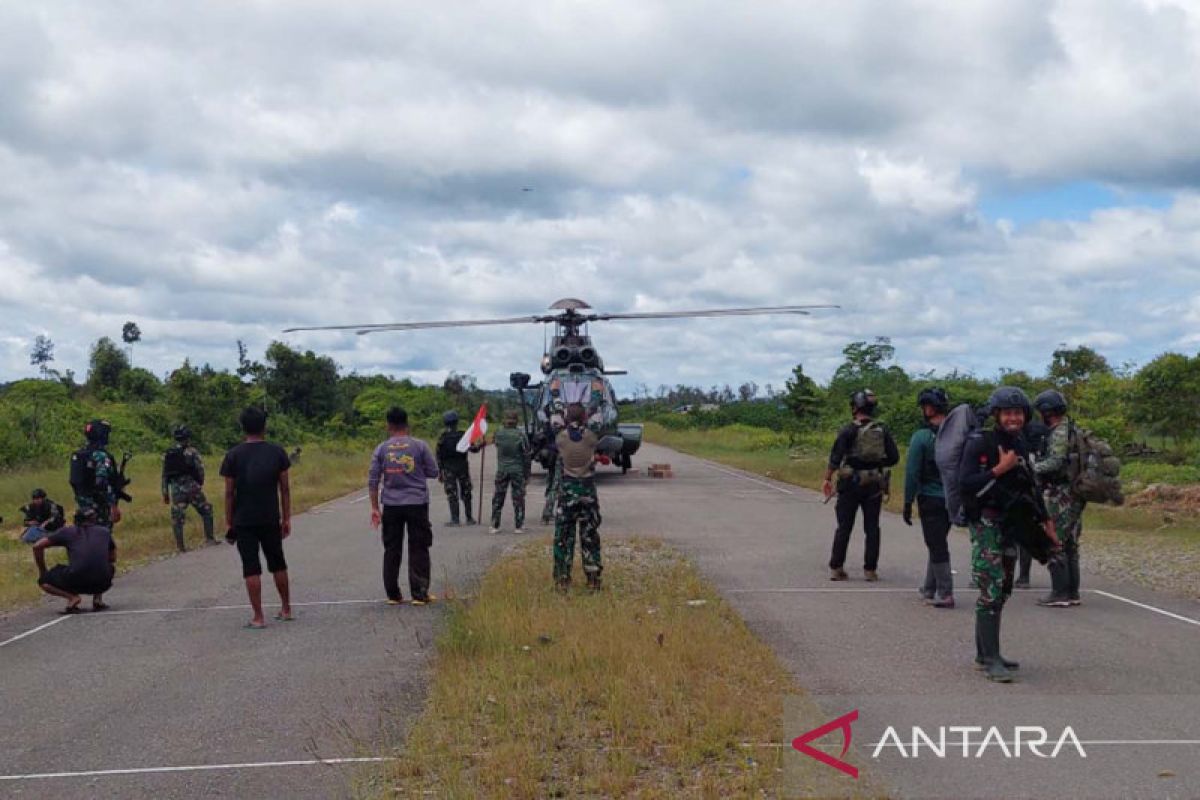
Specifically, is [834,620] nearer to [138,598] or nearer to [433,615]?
[433,615]

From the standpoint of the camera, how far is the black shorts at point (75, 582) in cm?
1066

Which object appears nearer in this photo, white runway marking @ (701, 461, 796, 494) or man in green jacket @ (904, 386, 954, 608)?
man in green jacket @ (904, 386, 954, 608)

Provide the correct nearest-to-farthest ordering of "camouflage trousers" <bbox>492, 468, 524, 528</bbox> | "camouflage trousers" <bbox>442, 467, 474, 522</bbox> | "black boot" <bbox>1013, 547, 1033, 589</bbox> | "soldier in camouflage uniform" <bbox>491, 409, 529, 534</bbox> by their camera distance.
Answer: "black boot" <bbox>1013, 547, 1033, 589</bbox> < "soldier in camouflage uniform" <bbox>491, 409, 529, 534</bbox> < "camouflage trousers" <bbox>492, 468, 524, 528</bbox> < "camouflage trousers" <bbox>442, 467, 474, 522</bbox>

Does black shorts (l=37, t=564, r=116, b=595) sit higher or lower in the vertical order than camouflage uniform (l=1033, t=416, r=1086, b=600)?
lower

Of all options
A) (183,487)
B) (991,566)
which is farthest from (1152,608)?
(183,487)

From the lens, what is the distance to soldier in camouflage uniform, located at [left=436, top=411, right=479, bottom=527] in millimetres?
17391

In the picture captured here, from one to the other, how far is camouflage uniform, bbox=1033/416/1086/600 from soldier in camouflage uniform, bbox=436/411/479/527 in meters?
8.75

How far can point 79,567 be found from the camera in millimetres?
10641

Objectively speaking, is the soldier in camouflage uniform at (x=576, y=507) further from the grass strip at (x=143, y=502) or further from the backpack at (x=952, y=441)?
the grass strip at (x=143, y=502)

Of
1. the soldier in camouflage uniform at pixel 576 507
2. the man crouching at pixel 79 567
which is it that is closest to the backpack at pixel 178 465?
the man crouching at pixel 79 567

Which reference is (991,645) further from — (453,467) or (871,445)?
(453,467)

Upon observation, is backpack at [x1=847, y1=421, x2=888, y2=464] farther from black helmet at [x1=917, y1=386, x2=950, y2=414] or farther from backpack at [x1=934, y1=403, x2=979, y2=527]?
backpack at [x1=934, y1=403, x2=979, y2=527]

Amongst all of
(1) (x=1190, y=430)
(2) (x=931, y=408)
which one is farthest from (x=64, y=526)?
(1) (x=1190, y=430)

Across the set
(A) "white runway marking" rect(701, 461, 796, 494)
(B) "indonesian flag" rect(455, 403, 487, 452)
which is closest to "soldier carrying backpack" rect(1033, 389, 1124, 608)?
(B) "indonesian flag" rect(455, 403, 487, 452)
